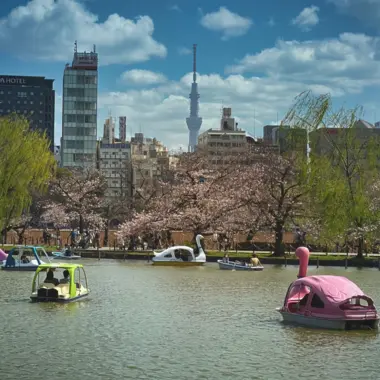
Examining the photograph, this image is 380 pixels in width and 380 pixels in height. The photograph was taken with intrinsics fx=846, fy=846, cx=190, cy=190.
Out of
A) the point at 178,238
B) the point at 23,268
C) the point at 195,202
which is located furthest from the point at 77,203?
the point at 23,268

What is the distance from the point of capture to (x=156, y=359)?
25203mm

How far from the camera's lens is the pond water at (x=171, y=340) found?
77.4 feet

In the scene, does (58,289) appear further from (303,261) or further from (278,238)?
(278,238)

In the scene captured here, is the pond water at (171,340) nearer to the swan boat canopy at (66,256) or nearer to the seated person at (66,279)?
the seated person at (66,279)

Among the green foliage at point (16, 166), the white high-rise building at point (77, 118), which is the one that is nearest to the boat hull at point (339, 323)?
the green foliage at point (16, 166)

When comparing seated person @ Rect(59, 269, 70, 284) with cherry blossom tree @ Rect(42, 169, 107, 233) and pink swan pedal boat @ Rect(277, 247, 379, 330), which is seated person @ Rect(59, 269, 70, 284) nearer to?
pink swan pedal boat @ Rect(277, 247, 379, 330)

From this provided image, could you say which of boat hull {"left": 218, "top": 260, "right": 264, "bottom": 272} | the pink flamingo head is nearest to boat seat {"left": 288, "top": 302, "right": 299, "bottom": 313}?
the pink flamingo head

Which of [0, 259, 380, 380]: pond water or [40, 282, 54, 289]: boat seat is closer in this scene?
[0, 259, 380, 380]: pond water

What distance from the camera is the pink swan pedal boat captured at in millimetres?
29797

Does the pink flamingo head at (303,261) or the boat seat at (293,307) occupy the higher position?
the pink flamingo head at (303,261)

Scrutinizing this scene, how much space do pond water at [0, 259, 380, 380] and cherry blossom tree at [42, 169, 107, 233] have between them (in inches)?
2143

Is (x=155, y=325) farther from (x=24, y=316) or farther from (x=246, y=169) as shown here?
(x=246, y=169)

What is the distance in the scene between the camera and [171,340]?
28.6 meters

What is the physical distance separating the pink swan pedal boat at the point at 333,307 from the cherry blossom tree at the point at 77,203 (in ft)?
225
